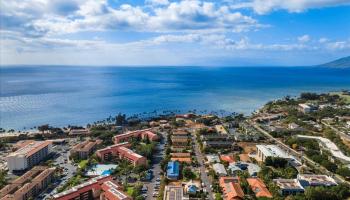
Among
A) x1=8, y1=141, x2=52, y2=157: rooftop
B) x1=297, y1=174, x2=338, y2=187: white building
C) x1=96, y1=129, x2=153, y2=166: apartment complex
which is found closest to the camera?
x1=297, y1=174, x2=338, y2=187: white building

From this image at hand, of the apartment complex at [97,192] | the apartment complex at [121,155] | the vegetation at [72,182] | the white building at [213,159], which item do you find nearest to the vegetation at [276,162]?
the white building at [213,159]

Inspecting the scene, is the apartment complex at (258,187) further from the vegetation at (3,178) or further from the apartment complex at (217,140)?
the vegetation at (3,178)

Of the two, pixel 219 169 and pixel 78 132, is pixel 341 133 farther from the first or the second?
pixel 78 132

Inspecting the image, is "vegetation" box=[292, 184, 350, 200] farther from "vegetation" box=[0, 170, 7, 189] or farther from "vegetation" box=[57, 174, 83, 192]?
"vegetation" box=[0, 170, 7, 189]

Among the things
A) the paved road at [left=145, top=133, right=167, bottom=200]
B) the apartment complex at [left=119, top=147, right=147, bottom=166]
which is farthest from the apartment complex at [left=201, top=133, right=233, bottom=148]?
the apartment complex at [left=119, top=147, right=147, bottom=166]

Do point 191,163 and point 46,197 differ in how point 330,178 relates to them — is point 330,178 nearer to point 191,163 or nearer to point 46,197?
point 191,163

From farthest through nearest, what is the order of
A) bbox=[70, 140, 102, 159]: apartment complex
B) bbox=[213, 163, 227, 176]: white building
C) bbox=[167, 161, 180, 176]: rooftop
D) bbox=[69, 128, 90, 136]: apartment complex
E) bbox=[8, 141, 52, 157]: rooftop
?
bbox=[69, 128, 90, 136]: apartment complex, bbox=[70, 140, 102, 159]: apartment complex, bbox=[8, 141, 52, 157]: rooftop, bbox=[213, 163, 227, 176]: white building, bbox=[167, 161, 180, 176]: rooftop
